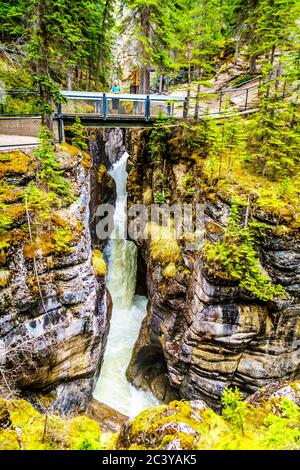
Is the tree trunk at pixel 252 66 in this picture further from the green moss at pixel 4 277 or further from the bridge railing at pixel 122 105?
the green moss at pixel 4 277

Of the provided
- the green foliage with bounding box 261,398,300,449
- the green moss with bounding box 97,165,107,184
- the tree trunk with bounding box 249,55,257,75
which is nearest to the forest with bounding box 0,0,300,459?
the green foliage with bounding box 261,398,300,449

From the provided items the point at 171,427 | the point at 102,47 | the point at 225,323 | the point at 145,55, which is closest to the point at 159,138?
the point at 145,55

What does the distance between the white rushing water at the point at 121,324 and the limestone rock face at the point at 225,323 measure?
8.56 feet

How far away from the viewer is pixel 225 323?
37.8 feet

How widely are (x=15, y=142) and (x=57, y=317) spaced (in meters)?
6.97

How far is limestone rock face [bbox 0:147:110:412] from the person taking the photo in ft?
30.5

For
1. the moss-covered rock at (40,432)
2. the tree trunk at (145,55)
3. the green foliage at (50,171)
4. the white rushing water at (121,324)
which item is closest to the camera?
the moss-covered rock at (40,432)

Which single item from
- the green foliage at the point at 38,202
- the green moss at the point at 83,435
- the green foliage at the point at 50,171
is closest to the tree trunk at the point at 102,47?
the green foliage at the point at 50,171

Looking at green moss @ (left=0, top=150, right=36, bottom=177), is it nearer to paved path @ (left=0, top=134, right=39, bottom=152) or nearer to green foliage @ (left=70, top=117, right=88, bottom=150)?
paved path @ (left=0, top=134, right=39, bottom=152)

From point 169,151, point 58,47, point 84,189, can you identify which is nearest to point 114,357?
point 84,189

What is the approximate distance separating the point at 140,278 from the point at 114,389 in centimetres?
701

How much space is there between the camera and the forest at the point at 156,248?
9570 mm

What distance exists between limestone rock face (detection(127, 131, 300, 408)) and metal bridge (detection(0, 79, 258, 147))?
4334mm

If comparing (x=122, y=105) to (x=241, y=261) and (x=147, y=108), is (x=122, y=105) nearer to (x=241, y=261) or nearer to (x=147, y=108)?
(x=147, y=108)
